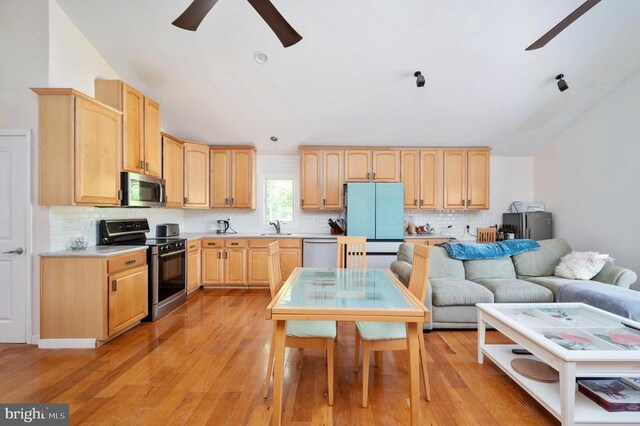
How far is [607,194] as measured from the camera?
385cm

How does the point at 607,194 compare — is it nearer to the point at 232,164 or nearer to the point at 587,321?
the point at 587,321

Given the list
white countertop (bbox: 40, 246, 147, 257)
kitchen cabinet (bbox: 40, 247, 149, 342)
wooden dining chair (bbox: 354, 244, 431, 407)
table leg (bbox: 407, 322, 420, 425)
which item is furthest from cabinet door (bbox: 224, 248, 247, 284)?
table leg (bbox: 407, 322, 420, 425)

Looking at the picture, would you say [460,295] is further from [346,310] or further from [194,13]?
[194,13]

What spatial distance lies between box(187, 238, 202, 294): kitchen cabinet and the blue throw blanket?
3.59 meters

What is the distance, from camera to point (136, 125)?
3393mm

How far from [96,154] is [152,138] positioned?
0.95 meters

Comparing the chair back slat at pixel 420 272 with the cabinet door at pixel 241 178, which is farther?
the cabinet door at pixel 241 178

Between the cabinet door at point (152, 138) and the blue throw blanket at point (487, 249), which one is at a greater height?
the cabinet door at point (152, 138)

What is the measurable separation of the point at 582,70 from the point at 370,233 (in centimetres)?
341

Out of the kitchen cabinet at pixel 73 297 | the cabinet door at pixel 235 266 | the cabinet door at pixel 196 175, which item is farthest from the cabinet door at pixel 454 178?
the kitchen cabinet at pixel 73 297

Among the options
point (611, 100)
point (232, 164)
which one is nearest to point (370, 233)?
point (232, 164)

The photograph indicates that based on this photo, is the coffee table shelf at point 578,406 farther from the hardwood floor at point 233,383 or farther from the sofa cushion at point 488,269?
the sofa cushion at point 488,269

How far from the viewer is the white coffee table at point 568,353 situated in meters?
1.56

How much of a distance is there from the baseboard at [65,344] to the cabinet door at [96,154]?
4.18ft
